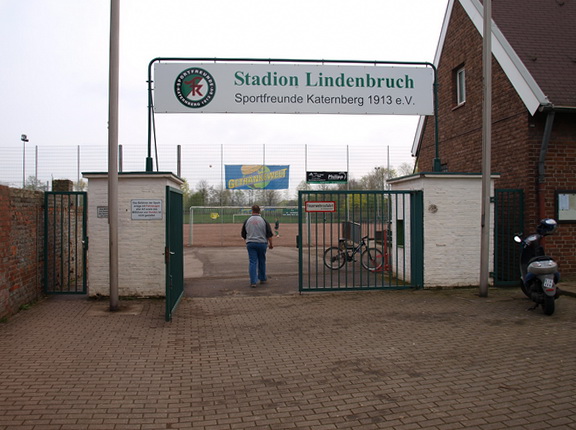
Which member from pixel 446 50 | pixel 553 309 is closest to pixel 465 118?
pixel 446 50

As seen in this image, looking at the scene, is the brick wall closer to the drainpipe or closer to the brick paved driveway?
the brick paved driveway

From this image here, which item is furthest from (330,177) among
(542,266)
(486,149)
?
(542,266)

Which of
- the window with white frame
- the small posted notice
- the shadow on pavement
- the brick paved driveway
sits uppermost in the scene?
the window with white frame

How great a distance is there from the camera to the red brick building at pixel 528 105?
10.2 m

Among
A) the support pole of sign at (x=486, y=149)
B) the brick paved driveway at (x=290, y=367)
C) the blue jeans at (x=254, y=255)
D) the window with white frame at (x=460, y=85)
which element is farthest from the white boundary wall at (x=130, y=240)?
the window with white frame at (x=460, y=85)

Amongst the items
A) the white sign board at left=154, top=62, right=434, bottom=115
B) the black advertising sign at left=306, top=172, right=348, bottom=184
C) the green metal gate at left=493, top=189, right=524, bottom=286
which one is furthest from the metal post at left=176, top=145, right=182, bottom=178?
the green metal gate at left=493, top=189, right=524, bottom=286

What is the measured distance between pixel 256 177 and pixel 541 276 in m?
16.6

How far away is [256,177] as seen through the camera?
896 inches

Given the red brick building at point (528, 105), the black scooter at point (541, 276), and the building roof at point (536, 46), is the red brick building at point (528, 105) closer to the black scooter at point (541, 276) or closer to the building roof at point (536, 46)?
the building roof at point (536, 46)

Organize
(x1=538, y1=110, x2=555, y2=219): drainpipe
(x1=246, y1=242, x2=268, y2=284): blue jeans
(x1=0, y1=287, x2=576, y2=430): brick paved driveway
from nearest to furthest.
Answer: (x1=0, y1=287, x2=576, y2=430): brick paved driveway
(x1=538, y1=110, x2=555, y2=219): drainpipe
(x1=246, y1=242, x2=268, y2=284): blue jeans

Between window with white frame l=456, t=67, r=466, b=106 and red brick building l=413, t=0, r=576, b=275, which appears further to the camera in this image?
window with white frame l=456, t=67, r=466, b=106

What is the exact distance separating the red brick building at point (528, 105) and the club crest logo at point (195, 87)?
267 inches

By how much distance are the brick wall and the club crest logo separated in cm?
333

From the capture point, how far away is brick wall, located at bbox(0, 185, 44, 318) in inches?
279
